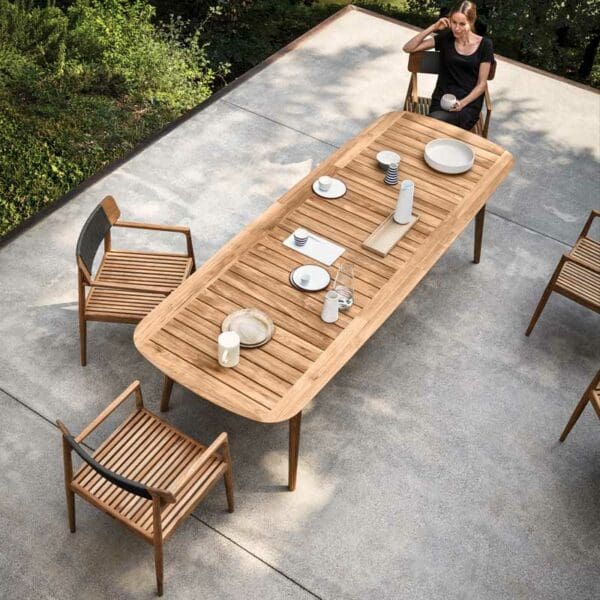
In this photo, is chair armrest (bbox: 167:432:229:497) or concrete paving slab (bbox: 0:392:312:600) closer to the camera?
chair armrest (bbox: 167:432:229:497)

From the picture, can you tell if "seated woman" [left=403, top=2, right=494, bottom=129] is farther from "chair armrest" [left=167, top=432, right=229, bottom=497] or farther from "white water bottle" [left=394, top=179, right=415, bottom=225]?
"chair armrest" [left=167, top=432, right=229, bottom=497]

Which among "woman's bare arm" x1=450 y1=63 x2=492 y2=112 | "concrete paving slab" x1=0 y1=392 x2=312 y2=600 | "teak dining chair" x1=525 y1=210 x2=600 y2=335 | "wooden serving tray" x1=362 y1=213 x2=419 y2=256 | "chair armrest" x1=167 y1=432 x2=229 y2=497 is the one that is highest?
"woman's bare arm" x1=450 y1=63 x2=492 y2=112

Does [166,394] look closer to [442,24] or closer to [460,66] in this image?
[460,66]

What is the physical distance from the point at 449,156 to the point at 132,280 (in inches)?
85.5

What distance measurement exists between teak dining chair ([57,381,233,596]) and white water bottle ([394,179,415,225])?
67.4 inches

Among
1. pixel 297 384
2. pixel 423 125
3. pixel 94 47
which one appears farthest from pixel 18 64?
pixel 297 384

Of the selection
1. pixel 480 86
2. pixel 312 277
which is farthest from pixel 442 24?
pixel 312 277

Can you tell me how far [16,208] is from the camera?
6219 mm

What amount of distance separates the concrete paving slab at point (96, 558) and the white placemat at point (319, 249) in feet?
4.50

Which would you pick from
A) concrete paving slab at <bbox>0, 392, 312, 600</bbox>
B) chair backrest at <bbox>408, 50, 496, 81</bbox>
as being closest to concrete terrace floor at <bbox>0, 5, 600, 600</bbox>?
concrete paving slab at <bbox>0, 392, 312, 600</bbox>

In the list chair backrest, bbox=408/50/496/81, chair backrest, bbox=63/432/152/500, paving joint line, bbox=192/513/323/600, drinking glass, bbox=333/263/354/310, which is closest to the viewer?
chair backrest, bbox=63/432/152/500

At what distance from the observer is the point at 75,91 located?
7.45m

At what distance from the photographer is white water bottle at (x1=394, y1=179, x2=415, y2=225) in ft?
14.9

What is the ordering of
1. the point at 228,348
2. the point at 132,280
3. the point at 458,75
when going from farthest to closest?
1. the point at 458,75
2. the point at 132,280
3. the point at 228,348
